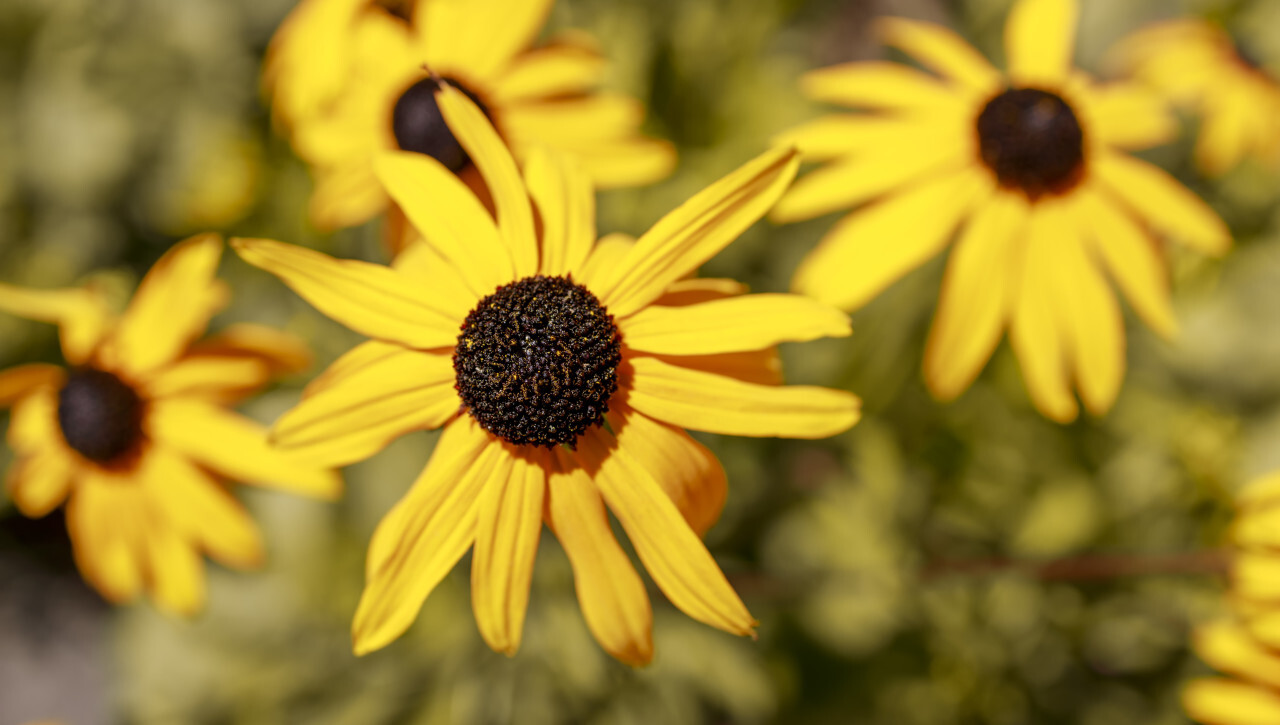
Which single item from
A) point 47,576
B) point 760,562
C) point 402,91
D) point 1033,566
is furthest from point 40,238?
point 1033,566

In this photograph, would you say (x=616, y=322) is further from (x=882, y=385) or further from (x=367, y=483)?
(x=367, y=483)

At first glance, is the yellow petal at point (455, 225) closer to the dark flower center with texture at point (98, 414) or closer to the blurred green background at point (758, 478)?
the dark flower center with texture at point (98, 414)

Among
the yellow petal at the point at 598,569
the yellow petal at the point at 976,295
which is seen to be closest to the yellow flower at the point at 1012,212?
the yellow petal at the point at 976,295

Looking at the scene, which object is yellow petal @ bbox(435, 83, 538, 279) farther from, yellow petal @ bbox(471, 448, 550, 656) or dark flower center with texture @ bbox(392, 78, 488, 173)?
dark flower center with texture @ bbox(392, 78, 488, 173)

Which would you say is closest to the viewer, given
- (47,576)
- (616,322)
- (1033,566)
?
(616,322)

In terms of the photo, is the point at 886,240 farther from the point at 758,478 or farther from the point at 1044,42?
the point at 758,478

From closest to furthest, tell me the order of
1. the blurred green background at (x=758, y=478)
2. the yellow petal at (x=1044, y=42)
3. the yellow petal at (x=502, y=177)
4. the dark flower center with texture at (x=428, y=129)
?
the yellow petal at (x=502, y=177)
the dark flower center with texture at (x=428, y=129)
the yellow petal at (x=1044, y=42)
the blurred green background at (x=758, y=478)
